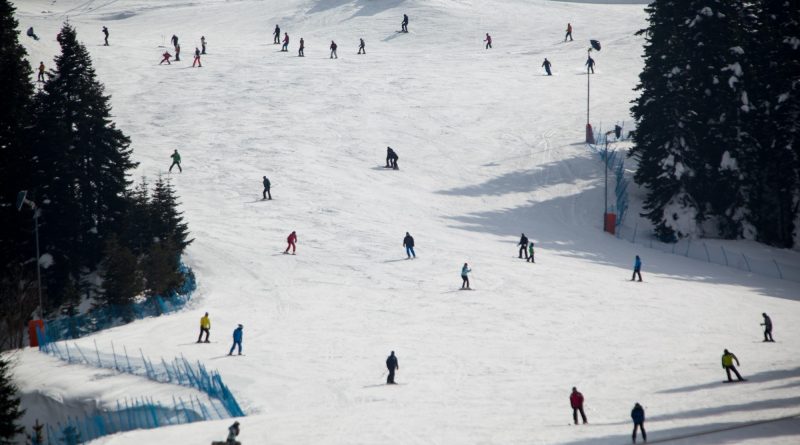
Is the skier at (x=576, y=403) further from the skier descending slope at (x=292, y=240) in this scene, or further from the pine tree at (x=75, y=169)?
the pine tree at (x=75, y=169)

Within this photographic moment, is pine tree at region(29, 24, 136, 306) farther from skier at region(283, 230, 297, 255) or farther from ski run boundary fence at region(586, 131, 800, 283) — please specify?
ski run boundary fence at region(586, 131, 800, 283)

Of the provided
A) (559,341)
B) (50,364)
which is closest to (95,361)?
(50,364)

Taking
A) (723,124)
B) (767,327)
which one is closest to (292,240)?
(767,327)

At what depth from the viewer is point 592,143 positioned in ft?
206

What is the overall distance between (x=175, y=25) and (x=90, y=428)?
7168 centimetres

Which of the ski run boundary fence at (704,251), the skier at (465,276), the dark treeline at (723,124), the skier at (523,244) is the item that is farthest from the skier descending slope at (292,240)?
the dark treeline at (723,124)

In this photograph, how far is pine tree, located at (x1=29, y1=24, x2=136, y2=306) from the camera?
42.2 meters

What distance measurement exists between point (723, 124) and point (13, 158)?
119 feet

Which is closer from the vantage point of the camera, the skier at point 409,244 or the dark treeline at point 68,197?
the dark treeline at point 68,197

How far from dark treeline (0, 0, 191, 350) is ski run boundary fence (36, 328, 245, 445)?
962 centimetres

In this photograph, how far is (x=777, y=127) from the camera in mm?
51000

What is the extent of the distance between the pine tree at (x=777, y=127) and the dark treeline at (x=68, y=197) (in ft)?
102

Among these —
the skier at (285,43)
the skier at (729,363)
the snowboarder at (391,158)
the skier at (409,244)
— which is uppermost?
the skier at (285,43)

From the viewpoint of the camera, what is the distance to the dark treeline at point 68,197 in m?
40.9
